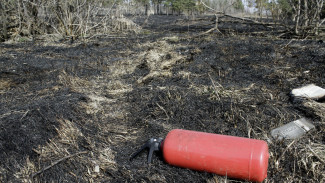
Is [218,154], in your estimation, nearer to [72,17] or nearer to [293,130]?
[293,130]

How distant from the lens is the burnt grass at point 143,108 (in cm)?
220

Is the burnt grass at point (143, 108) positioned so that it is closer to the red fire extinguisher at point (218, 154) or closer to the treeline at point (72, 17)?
the red fire extinguisher at point (218, 154)

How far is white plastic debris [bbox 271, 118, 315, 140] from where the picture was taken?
2564mm

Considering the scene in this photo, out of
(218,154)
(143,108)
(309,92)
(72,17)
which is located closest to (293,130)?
(309,92)

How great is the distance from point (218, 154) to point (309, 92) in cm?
200

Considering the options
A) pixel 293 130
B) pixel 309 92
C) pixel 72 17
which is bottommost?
pixel 293 130

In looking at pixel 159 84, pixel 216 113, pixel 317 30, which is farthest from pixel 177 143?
pixel 317 30

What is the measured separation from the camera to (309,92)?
336 centimetres

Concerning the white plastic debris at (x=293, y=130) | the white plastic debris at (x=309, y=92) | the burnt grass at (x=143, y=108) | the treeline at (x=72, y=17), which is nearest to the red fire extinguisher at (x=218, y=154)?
the burnt grass at (x=143, y=108)

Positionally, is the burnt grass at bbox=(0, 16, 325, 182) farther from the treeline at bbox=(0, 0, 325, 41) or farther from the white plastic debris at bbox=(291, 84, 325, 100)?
the treeline at bbox=(0, 0, 325, 41)

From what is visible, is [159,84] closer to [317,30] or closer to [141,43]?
[141,43]

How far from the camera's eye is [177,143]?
212 cm

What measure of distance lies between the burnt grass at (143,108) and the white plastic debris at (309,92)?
13cm

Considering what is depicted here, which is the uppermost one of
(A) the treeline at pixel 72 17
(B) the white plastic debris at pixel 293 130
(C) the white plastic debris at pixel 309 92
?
(A) the treeline at pixel 72 17
